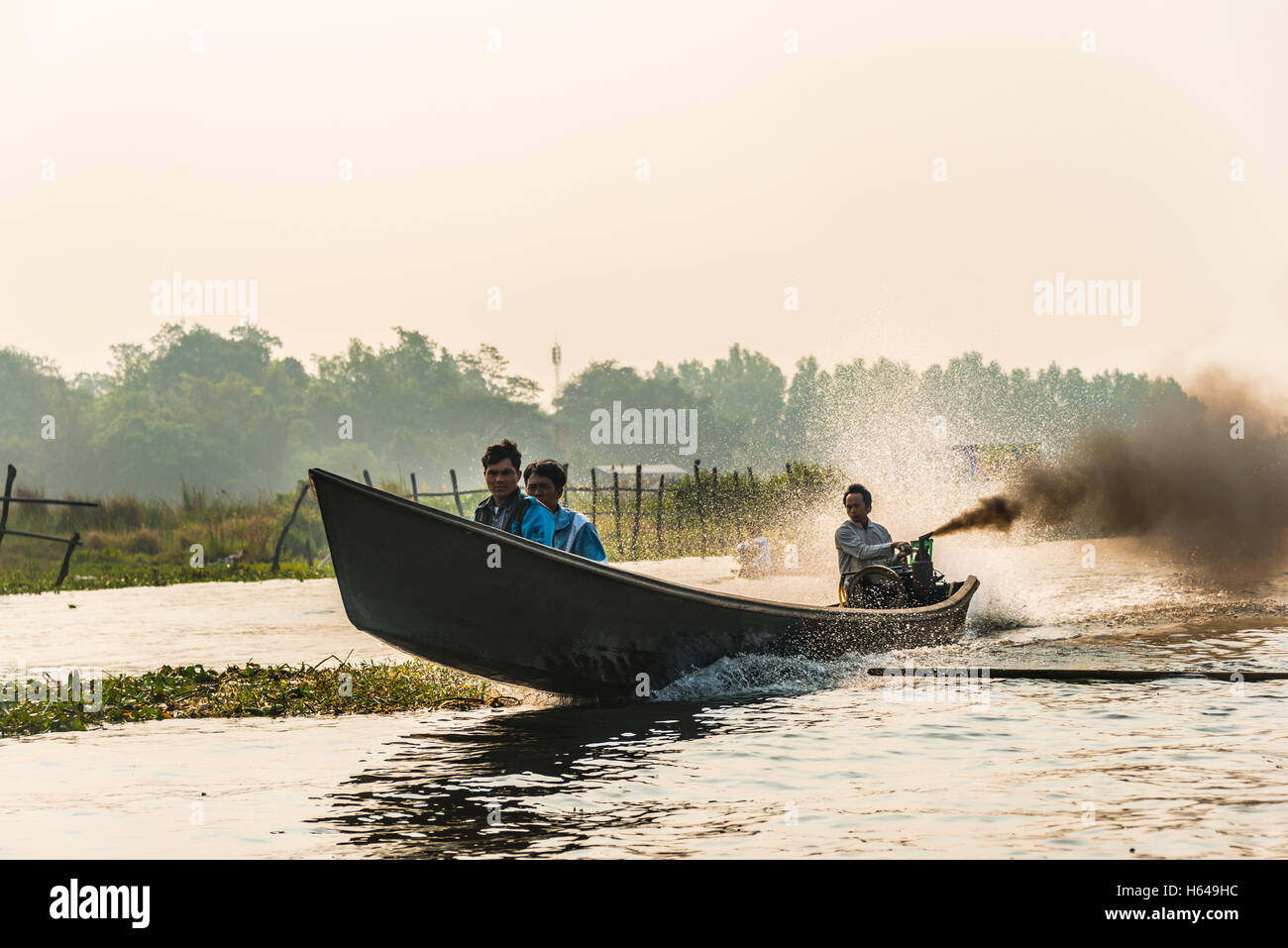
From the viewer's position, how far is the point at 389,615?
871cm

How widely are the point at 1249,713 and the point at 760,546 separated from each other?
14147 millimetres

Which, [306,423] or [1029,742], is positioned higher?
[306,423]

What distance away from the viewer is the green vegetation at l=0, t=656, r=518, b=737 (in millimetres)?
9648

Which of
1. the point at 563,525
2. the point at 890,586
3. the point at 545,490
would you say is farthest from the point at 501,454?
the point at 890,586

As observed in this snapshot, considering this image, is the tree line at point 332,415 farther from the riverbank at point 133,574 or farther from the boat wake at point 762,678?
the boat wake at point 762,678

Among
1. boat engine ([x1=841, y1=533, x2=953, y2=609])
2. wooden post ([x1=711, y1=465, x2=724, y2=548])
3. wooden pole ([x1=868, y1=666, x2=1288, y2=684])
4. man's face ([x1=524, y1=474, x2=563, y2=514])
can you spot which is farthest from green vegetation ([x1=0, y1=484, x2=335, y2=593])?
wooden pole ([x1=868, y1=666, x2=1288, y2=684])

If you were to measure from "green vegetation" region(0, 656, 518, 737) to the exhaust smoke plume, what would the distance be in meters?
18.3

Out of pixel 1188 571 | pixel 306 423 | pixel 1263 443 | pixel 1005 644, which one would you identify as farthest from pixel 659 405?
pixel 1005 644

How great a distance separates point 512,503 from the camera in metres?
9.29

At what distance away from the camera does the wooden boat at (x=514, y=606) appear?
27.9 feet

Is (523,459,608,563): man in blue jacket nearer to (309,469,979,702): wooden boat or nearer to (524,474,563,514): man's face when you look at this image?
(524,474,563,514): man's face
